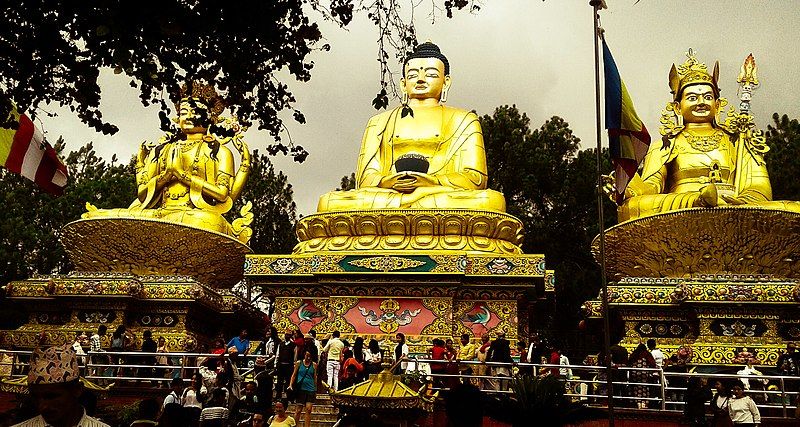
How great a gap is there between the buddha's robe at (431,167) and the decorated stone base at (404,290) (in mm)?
1153

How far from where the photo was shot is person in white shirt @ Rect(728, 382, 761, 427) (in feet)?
32.0

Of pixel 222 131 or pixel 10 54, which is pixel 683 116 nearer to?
pixel 222 131

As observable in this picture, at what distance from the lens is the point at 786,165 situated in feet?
83.8

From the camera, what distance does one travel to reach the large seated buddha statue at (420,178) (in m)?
16.6

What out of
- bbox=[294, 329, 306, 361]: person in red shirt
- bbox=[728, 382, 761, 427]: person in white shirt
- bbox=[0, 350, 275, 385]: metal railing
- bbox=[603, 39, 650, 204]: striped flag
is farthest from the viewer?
bbox=[0, 350, 275, 385]: metal railing

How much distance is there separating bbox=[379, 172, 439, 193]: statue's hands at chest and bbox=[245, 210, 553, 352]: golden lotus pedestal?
796mm

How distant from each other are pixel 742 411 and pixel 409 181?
8501 mm

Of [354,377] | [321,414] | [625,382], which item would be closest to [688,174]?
[625,382]

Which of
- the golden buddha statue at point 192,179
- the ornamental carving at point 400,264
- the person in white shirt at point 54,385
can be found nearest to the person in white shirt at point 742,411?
the ornamental carving at point 400,264

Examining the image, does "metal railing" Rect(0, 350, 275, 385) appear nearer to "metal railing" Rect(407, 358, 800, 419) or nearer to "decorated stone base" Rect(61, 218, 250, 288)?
"metal railing" Rect(407, 358, 800, 419)

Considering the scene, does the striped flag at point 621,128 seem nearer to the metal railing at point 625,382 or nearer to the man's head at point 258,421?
the metal railing at point 625,382

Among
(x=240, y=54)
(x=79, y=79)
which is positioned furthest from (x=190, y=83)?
(x=79, y=79)

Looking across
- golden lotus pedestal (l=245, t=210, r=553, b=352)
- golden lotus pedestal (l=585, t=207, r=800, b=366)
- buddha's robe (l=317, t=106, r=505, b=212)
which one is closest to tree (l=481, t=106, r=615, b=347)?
buddha's robe (l=317, t=106, r=505, b=212)

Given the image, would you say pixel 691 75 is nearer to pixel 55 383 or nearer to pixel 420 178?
pixel 420 178
